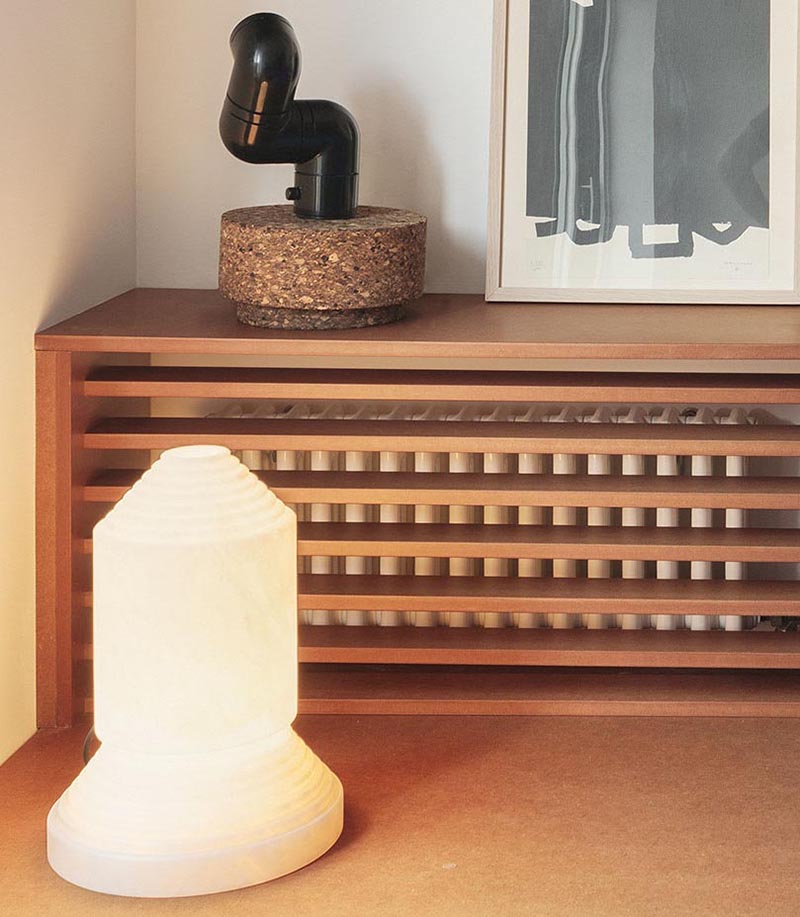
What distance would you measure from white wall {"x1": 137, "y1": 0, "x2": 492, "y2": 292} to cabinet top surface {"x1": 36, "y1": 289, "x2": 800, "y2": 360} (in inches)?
9.0

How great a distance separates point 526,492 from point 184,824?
64 cm

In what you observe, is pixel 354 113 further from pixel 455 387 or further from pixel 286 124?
pixel 455 387

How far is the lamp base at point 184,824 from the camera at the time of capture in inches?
47.4

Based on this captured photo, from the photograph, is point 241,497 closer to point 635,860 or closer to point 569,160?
point 635,860

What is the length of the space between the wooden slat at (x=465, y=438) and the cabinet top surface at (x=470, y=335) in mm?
109

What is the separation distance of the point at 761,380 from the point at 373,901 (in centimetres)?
85

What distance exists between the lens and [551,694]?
1682 mm

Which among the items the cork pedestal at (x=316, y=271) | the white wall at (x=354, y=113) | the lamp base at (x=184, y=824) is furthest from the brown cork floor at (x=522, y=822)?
the white wall at (x=354, y=113)

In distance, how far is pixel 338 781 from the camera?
136 centimetres

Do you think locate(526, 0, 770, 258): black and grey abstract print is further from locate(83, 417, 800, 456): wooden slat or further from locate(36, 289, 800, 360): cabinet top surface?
locate(83, 417, 800, 456): wooden slat

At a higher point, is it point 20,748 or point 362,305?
point 362,305

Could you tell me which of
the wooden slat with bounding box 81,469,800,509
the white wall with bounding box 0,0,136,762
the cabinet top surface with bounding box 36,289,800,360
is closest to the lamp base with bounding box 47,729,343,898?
the white wall with bounding box 0,0,136,762

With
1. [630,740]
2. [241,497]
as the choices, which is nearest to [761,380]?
[630,740]

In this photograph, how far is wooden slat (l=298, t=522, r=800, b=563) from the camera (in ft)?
5.36
